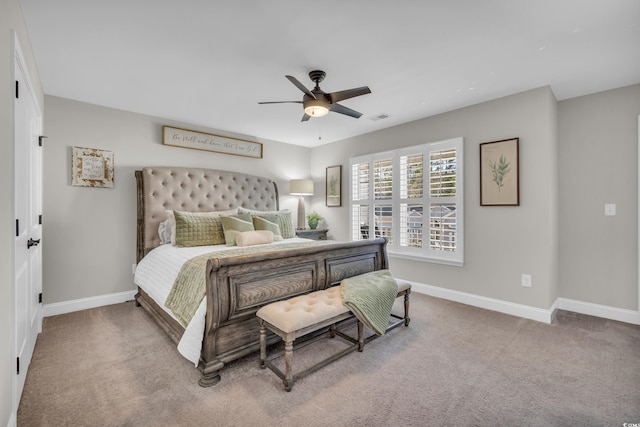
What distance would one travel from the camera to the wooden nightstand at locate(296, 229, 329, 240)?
16.0ft

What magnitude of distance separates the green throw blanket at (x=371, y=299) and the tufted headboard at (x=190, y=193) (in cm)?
256

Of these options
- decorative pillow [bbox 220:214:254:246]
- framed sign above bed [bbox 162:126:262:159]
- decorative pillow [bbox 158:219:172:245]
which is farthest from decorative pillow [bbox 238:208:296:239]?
framed sign above bed [bbox 162:126:262:159]

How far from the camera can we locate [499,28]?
2.07 m

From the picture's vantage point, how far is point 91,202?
350 centimetres

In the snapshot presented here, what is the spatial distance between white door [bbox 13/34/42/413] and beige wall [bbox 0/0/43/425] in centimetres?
13

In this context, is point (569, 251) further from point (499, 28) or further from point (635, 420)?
point (499, 28)

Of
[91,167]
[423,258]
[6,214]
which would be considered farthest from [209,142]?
[423,258]

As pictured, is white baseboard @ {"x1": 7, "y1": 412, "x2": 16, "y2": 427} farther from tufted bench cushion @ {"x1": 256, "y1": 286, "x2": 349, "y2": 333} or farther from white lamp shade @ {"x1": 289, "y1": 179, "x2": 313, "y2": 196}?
white lamp shade @ {"x1": 289, "y1": 179, "x2": 313, "y2": 196}

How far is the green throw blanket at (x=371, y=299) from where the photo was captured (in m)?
2.28

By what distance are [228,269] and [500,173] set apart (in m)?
3.10

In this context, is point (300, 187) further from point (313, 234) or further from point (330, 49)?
point (330, 49)

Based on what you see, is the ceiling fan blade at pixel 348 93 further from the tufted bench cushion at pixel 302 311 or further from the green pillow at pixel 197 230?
the green pillow at pixel 197 230

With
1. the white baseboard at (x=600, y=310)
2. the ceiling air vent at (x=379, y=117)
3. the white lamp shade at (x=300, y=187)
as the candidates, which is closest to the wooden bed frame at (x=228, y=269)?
the white lamp shade at (x=300, y=187)

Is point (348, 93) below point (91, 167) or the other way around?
the other way around
